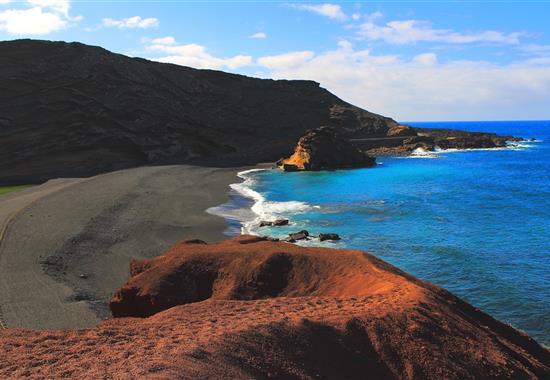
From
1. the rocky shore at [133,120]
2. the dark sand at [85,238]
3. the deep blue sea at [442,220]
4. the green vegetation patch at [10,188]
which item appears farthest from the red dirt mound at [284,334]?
the rocky shore at [133,120]

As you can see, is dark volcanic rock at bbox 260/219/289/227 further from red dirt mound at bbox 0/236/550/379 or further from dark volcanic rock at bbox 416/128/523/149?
dark volcanic rock at bbox 416/128/523/149

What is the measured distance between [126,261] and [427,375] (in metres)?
18.0

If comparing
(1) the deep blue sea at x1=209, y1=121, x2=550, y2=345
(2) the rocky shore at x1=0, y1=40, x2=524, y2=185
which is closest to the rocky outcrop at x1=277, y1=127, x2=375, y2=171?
(2) the rocky shore at x1=0, y1=40, x2=524, y2=185

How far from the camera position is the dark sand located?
1748 centimetres

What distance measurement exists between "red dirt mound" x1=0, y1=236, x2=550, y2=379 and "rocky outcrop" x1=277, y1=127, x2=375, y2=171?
56062mm

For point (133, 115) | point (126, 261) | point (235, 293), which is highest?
point (133, 115)

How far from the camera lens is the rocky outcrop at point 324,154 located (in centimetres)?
7131

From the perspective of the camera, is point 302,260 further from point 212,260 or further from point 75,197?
point 75,197

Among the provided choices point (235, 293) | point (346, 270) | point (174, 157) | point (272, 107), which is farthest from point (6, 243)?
point (272, 107)

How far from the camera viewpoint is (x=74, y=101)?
241 feet

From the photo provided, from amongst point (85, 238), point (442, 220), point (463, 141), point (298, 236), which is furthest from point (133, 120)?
point (463, 141)

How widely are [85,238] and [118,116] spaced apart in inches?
2105

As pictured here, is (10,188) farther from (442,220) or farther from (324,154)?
(324,154)

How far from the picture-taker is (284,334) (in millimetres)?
9305
